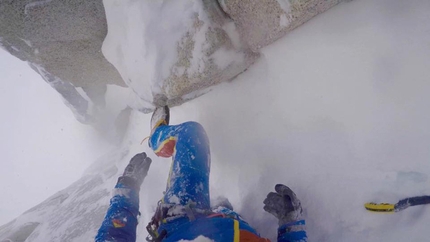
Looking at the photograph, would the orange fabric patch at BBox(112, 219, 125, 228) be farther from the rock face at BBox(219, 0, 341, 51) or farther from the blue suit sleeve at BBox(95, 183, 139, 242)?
the rock face at BBox(219, 0, 341, 51)

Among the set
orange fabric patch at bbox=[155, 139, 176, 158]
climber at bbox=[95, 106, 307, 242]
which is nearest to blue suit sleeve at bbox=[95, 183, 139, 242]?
climber at bbox=[95, 106, 307, 242]

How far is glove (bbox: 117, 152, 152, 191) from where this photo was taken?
90.1 inches

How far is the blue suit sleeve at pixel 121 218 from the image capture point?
1.98 m

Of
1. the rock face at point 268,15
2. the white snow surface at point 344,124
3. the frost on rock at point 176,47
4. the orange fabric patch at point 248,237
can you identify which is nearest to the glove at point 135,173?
the frost on rock at point 176,47

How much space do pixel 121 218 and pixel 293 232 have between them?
111cm

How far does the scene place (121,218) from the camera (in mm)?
2062

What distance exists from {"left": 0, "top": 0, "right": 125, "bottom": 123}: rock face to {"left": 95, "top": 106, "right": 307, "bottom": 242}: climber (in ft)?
4.04

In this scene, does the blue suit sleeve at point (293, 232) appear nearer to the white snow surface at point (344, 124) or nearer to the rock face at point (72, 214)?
the white snow surface at point (344, 124)

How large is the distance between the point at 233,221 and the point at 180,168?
1.78 feet

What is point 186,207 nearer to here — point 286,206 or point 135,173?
point 286,206

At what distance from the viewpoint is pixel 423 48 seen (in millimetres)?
1688

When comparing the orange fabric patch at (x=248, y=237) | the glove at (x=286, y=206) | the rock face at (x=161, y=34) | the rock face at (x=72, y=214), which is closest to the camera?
the orange fabric patch at (x=248, y=237)

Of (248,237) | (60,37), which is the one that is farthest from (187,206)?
(60,37)

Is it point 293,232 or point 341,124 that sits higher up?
point 341,124
